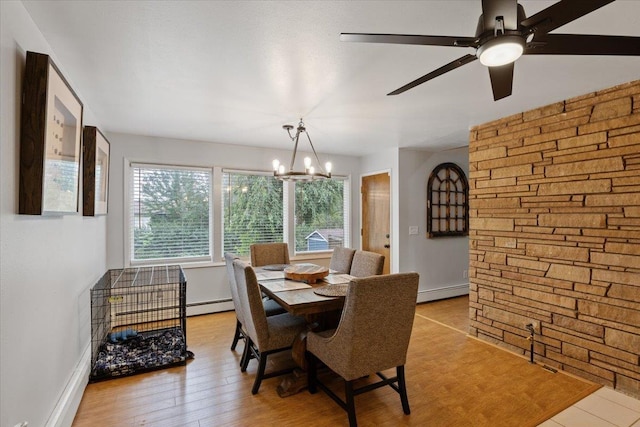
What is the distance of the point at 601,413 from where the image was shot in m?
2.19

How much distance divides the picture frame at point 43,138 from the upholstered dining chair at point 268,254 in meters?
2.23

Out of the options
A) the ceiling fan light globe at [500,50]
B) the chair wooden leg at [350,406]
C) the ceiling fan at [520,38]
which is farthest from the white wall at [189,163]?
the ceiling fan light globe at [500,50]

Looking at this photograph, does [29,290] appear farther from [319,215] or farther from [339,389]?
[319,215]

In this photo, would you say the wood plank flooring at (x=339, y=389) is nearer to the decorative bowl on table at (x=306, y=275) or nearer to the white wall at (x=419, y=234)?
the decorative bowl on table at (x=306, y=275)

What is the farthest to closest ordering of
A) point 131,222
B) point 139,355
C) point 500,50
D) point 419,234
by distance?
1. point 419,234
2. point 131,222
3. point 139,355
4. point 500,50

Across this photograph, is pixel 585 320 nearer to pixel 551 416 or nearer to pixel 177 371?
pixel 551 416

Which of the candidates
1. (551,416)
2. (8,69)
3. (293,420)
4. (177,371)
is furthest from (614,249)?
(8,69)

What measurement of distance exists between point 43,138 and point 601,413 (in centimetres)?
375

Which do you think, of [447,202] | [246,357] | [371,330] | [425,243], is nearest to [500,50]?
[371,330]

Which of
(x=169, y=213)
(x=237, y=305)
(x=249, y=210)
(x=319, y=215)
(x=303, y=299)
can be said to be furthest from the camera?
(x=319, y=215)

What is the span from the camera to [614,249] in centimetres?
244

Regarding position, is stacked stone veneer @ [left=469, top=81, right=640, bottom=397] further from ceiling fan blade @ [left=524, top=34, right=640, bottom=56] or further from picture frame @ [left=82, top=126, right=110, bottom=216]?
picture frame @ [left=82, top=126, right=110, bottom=216]

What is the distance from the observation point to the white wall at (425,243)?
4703 mm

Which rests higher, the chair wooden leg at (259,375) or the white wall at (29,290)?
the white wall at (29,290)
